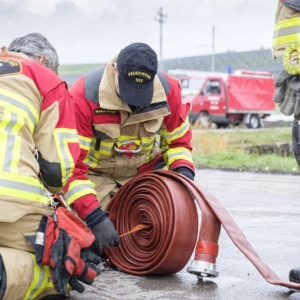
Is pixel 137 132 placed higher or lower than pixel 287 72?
lower

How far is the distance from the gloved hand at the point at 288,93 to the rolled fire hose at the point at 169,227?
2.27 feet

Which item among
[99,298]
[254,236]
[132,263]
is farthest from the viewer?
[254,236]

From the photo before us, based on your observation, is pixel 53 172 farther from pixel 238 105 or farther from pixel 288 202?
pixel 238 105

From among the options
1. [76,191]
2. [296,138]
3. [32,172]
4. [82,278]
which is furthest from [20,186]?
[296,138]

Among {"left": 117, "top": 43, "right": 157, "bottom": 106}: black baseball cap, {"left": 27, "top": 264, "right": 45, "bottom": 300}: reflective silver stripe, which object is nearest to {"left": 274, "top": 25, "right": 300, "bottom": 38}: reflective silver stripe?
{"left": 117, "top": 43, "right": 157, "bottom": 106}: black baseball cap

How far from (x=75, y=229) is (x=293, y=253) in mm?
2154

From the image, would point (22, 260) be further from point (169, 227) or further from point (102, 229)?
point (169, 227)

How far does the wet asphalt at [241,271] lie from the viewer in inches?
158

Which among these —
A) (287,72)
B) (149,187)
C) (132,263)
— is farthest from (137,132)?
(287,72)

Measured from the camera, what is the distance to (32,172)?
3.48 meters

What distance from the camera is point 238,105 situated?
2944 cm

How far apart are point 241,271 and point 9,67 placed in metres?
2.04

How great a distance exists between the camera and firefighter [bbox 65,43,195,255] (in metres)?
4.30

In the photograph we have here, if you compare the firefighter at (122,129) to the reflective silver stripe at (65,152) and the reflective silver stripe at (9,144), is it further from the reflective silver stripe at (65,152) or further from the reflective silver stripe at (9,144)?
the reflective silver stripe at (9,144)
